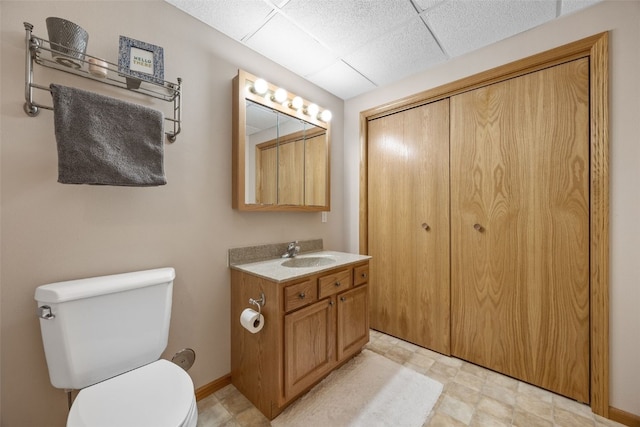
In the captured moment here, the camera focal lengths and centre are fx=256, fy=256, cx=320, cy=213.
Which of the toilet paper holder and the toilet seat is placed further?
the toilet paper holder

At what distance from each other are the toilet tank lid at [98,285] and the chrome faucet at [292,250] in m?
0.84

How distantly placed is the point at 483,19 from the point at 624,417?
2.37 m

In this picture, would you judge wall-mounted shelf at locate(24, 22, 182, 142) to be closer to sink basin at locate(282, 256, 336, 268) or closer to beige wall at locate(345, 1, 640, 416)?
sink basin at locate(282, 256, 336, 268)

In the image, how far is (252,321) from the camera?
1.37 metres

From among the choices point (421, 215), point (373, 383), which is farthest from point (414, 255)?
point (373, 383)

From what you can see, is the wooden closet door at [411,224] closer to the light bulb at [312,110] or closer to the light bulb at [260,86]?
the light bulb at [312,110]

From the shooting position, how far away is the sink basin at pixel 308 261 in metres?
1.96

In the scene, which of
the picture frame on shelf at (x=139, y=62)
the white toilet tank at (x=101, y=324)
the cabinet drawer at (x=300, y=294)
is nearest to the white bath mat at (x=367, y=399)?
the cabinet drawer at (x=300, y=294)

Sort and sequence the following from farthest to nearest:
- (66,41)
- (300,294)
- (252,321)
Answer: (300,294)
(252,321)
(66,41)

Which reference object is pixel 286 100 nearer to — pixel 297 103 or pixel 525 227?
pixel 297 103

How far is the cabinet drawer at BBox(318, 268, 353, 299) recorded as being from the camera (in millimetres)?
1616

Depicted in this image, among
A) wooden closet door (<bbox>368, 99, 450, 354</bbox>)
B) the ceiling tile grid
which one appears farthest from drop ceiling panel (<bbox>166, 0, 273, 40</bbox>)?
wooden closet door (<bbox>368, 99, 450, 354</bbox>)

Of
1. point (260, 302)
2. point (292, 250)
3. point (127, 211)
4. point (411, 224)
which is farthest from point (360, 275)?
point (127, 211)

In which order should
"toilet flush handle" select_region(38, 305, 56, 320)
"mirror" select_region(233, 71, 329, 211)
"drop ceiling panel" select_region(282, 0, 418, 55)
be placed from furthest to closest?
"mirror" select_region(233, 71, 329, 211) → "drop ceiling panel" select_region(282, 0, 418, 55) → "toilet flush handle" select_region(38, 305, 56, 320)
